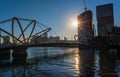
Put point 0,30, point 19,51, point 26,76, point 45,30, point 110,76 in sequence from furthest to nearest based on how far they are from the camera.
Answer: point 45,30 < point 0,30 < point 19,51 < point 26,76 < point 110,76

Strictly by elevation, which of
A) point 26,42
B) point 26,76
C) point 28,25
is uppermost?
point 28,25

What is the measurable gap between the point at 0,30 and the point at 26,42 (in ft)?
63.9

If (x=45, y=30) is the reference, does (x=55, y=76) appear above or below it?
below

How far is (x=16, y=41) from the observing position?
492ft

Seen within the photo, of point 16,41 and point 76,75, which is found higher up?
point 16,41

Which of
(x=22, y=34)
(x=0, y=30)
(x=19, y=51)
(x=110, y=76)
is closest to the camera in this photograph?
(x=110, y=76)

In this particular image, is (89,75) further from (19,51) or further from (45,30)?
(45,30)

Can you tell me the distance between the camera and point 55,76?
4606 centimetres

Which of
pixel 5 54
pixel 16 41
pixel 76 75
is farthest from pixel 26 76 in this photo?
pixel 16 41

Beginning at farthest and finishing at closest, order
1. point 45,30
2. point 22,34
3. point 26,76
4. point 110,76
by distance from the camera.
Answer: point 45,30 → point 22,34 → point 26,76 → point 110,76

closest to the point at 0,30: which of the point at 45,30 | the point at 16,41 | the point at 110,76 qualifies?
the point at 16,41

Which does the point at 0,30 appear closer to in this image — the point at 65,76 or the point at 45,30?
the point at 45,30

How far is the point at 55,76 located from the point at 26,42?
104 metres

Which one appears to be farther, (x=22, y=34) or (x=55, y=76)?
(x=22, y=34)
